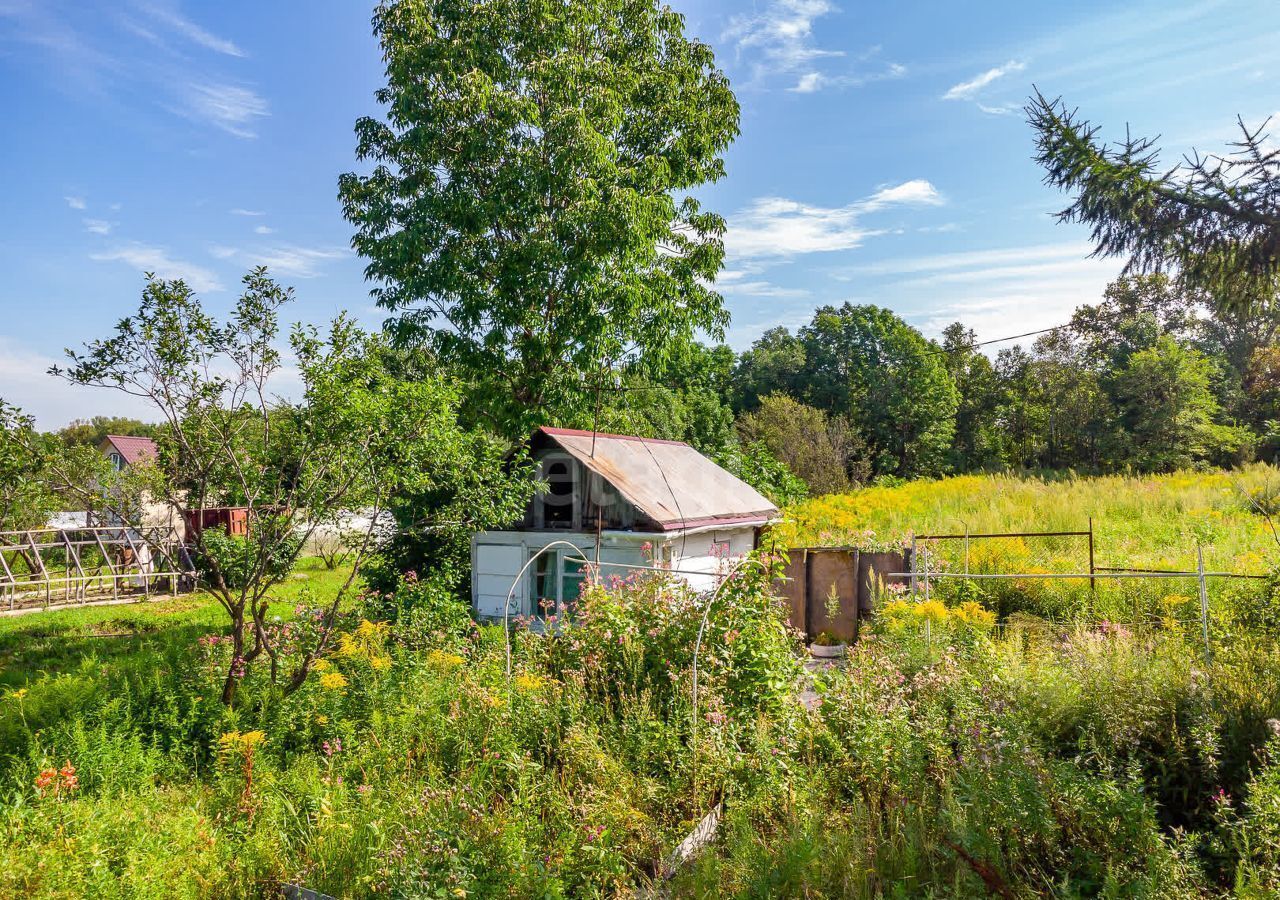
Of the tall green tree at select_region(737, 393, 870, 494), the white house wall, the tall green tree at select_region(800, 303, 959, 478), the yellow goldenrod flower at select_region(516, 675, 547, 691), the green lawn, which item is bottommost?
the green lawn

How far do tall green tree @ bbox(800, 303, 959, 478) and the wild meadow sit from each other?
2825 cm

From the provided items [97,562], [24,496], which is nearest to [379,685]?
[24,496]

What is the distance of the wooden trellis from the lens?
645 inches

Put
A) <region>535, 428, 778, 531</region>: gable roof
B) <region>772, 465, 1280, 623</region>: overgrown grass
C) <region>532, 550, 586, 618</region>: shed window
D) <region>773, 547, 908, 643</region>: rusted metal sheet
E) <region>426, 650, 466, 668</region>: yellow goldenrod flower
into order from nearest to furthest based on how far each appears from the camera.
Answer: <region>426, 650, 466, 668</region>: yellow goldenrod flower → <region>772, 465, 1280, 623</region>: overgrown grass → <region>535, 428, 778, 531</region>: gable roof → <region>532, 550, 586, 618</region>: shed window → <region>773, 547, 908, 643</region>: rusted metal sheet

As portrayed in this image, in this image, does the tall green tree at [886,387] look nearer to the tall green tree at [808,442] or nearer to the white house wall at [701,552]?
the tall green tree at [808,442]

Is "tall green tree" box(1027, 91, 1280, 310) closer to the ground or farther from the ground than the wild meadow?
farther from the ground

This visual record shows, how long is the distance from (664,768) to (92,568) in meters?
21.3

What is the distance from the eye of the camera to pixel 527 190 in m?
13.4

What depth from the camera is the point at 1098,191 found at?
6285mm

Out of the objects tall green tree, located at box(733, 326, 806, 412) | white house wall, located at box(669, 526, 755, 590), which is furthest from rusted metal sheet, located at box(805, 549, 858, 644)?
tall green tree, located at box(733, 326, 806, 412)

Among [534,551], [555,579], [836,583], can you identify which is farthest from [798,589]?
[534,551]

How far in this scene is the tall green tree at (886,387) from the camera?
35.1 m

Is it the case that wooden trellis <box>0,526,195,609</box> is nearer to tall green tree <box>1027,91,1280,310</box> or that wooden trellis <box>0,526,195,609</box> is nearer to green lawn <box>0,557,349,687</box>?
green lawn <box>0,557,349,687</box>

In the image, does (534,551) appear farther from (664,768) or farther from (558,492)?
(664,768)
